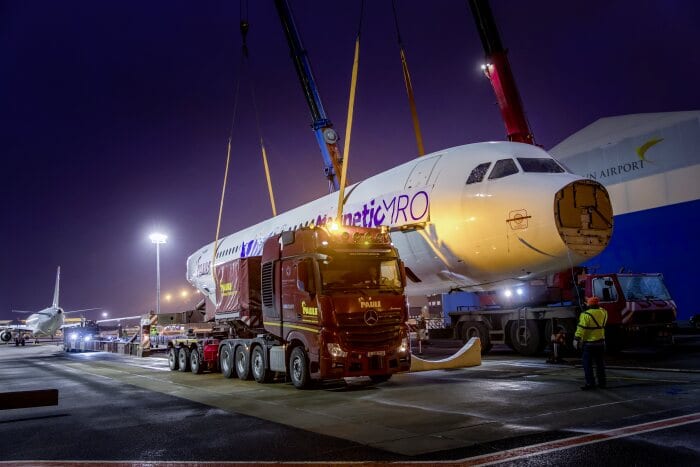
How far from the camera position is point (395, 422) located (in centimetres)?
755

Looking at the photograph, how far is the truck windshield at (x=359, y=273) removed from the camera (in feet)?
37.0

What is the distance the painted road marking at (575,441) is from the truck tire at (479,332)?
37.8 ft

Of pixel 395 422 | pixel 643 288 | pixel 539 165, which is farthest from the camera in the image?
pixel 643 288

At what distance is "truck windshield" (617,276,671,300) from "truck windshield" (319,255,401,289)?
851 cm

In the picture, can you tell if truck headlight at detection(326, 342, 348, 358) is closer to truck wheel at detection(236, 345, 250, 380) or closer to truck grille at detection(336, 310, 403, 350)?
truck grille at detection(336, 310, 403, 350)

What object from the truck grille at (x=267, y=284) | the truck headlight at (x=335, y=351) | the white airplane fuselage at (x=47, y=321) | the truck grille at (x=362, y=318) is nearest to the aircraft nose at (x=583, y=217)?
the truck grille at (x=362, y=318)

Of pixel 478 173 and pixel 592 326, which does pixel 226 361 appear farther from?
pixel 592 326

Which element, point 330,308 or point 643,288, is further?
point 643,288

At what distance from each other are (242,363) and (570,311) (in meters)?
9.52

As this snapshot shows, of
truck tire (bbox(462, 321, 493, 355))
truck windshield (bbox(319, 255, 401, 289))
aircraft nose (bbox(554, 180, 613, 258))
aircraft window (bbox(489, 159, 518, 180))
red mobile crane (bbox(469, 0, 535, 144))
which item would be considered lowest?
truck tire (bbox(462, 321, 493, 355))

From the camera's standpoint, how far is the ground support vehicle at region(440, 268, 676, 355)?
15.6m

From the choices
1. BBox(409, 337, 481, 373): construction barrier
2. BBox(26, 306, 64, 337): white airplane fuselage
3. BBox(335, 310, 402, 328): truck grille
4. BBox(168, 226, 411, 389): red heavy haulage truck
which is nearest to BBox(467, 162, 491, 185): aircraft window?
BBox(168, 226, 411, 389): red heavy haulage truck

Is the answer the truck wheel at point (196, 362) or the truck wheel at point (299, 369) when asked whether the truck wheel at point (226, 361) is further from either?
the truck wheel at point (299, 369)

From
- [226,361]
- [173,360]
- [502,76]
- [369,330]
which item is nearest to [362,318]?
[369,330]
